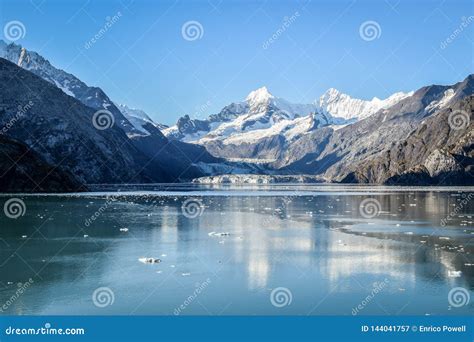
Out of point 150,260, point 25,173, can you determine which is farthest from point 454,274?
point 25,173

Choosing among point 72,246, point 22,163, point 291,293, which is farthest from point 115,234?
point 22,163

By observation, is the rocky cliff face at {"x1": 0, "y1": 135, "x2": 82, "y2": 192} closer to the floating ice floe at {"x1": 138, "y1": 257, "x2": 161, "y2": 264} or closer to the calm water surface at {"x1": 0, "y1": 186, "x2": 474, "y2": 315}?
the calm water surface at {"x1": 0, "y1": 186, "x2": 474, "y2": 315}

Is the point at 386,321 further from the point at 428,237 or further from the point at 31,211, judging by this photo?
the point at 31,211

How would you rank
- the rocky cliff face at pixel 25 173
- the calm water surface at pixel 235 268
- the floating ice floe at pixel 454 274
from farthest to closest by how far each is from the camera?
1. the rocky cliff face at pixel 25 173
2. the floating ice floe at pixel 454 274
3. the calm water surface at pixel 235 268

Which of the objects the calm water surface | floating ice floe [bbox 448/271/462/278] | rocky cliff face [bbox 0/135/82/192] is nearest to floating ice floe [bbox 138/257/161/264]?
the calm water surface

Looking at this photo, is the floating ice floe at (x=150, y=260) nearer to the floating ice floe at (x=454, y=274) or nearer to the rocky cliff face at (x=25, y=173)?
the floating ice floe at (x=454, y=274)

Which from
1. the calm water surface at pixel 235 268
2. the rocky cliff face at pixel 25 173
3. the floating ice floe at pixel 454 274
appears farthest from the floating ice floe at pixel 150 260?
the rocky cliff face at pixel 25 173

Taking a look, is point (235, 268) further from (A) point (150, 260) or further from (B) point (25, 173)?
(B) point (25, 173)

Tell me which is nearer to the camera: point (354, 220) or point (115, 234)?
point (115, 234)

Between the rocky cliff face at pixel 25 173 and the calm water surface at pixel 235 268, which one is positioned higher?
the rocky cliff face at pixel 25 173
